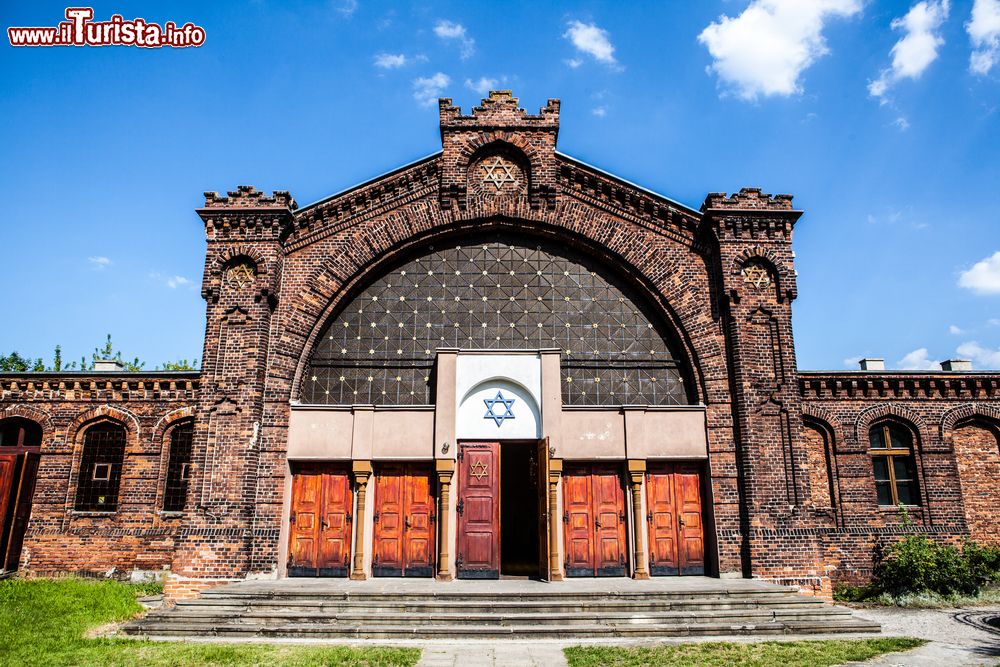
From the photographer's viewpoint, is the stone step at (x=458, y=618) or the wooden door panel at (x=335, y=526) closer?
the stone step at (x=458, y=618)

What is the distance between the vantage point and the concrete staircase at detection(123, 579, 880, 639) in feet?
37.2

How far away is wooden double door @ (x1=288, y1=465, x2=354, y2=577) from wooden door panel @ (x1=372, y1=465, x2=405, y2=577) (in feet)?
2.01

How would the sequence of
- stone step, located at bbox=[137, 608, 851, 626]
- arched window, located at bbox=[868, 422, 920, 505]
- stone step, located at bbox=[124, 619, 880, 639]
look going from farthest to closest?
arched window, located at bbox=[868, 422, 920, 505] < stone step, located at bbox=[137, 608, 851, 626] < stone step, located at bbox=[124, 619, 880, 639]

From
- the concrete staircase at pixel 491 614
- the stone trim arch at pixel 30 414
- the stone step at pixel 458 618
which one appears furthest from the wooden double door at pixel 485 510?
the stone trim arch at pixel 30 414

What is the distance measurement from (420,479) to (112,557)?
7792mm

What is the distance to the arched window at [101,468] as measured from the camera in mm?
16422

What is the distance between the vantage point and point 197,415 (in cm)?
1446

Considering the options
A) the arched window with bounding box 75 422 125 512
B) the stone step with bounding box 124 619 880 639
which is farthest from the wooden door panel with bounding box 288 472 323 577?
the arched window with bounding box 75 422 125 512

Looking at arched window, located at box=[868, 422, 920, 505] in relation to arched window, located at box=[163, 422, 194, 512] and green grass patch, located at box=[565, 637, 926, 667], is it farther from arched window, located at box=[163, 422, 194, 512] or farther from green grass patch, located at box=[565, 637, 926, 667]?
arched window, located at box=[163, 422, 194, 512]

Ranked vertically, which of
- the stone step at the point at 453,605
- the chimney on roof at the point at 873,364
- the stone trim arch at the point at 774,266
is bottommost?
the stone step at the point at 453,605

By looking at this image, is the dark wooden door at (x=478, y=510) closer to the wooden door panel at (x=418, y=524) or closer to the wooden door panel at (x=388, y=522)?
the wooden door panel at (x=418, y=524)

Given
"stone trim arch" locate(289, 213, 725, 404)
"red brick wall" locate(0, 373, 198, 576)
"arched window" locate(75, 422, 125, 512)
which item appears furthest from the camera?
"arched window" locate(75, 422, 125, 512)

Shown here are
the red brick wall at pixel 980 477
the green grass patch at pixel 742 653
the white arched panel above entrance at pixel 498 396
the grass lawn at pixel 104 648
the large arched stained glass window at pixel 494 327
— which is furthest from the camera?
the red brick wall at pixel 980 477

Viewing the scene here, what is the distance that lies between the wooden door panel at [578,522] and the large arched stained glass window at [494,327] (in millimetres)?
1788
